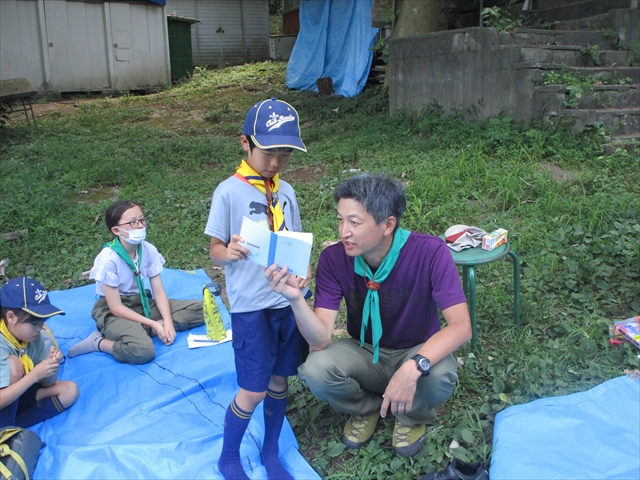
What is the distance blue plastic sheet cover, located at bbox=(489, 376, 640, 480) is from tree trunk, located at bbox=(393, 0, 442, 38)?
8306 mm

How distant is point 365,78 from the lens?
40.9 ft

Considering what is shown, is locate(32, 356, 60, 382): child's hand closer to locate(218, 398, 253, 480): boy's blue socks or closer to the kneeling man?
locate(218, 398, 253, 480): boy's blue socks

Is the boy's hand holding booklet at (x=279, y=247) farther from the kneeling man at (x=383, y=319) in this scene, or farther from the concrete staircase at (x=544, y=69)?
the concrete staircase at (x=544, y=69)

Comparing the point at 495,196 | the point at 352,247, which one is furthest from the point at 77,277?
the point at 495,196

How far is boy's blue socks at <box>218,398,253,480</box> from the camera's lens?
2469mm

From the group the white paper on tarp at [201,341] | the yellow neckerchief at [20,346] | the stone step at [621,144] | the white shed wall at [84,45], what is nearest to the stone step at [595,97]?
the stone step at [621,144]

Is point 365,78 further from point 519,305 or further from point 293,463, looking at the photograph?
point 293,463

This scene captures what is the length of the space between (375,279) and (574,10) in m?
8.00

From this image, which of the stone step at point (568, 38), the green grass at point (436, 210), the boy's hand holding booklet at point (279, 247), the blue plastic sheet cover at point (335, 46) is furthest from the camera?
the blue plastic sheet cover at point (335, 46)

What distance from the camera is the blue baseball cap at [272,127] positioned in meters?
2.31

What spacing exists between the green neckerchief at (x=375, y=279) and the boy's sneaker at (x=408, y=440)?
1.21 feet

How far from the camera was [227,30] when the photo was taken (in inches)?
767

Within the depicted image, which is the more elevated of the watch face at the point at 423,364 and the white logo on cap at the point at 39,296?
the white logo on cap at the point at 39,296

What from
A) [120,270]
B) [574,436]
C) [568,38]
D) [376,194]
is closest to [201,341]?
[120,270]
